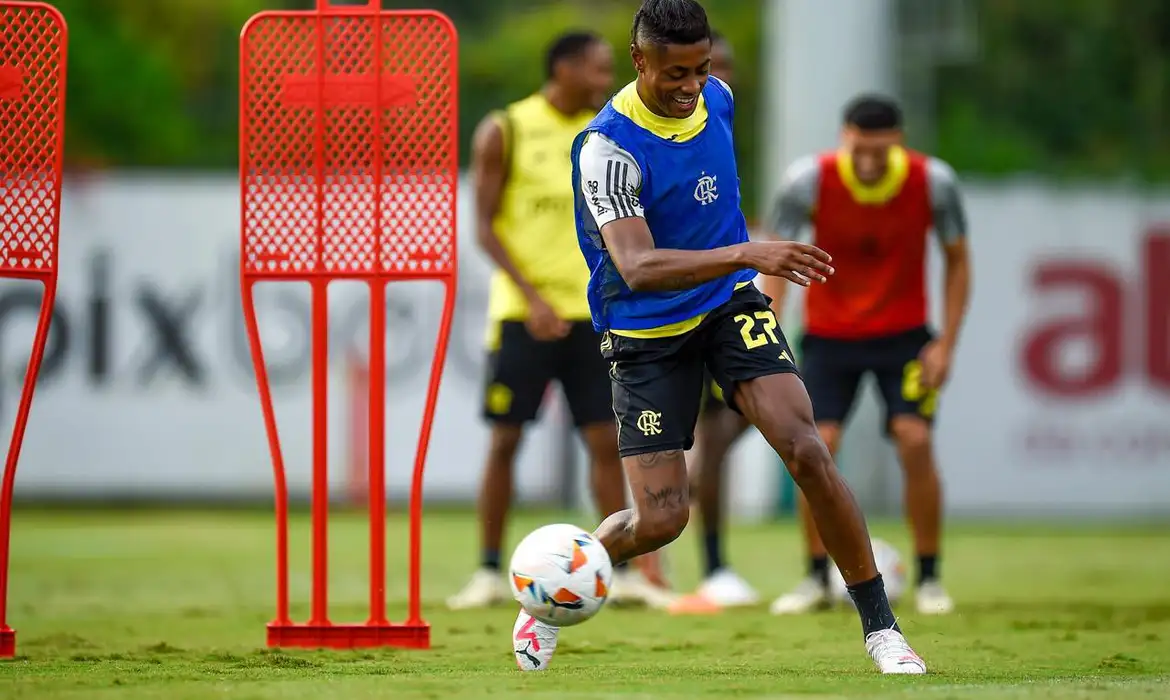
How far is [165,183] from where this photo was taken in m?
17.0

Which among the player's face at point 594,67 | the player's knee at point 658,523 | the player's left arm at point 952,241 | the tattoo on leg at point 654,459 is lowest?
the player's knee at point 658,523

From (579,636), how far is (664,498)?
1.66 m

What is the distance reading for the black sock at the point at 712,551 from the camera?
9.80 metres

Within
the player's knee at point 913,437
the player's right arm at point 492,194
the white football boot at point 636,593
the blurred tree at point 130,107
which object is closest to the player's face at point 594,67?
the player's right arm at point 492,194

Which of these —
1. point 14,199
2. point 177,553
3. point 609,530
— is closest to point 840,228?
point 609,530

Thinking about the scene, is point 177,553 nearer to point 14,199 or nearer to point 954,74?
point 14,199

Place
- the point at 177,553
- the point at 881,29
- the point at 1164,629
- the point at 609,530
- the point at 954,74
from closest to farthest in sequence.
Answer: the point at 609,530
the point at 1164,629
the point at 177,553
the point at 881,29
the point at 954,74

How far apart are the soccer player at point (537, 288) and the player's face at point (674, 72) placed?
2.94 meters

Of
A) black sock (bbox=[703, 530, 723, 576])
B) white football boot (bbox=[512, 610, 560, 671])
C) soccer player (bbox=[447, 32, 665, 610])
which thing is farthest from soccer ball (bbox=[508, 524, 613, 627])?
black sock (bbox=[703, 530, 723, 576])

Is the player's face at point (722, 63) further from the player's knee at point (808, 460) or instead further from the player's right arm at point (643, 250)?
the player's knee at point (808, 460)

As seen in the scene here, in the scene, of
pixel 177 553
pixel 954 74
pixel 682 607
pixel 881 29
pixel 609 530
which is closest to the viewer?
pixel 609 530

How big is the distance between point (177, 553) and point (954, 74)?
17.0 m

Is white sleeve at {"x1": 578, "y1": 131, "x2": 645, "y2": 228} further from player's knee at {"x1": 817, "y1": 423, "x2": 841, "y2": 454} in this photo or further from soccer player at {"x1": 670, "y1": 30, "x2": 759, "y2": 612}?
soccer player at {"x1": 670, "y1": 30, "x2": 759, "y2": 612}

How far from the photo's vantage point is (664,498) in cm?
624
